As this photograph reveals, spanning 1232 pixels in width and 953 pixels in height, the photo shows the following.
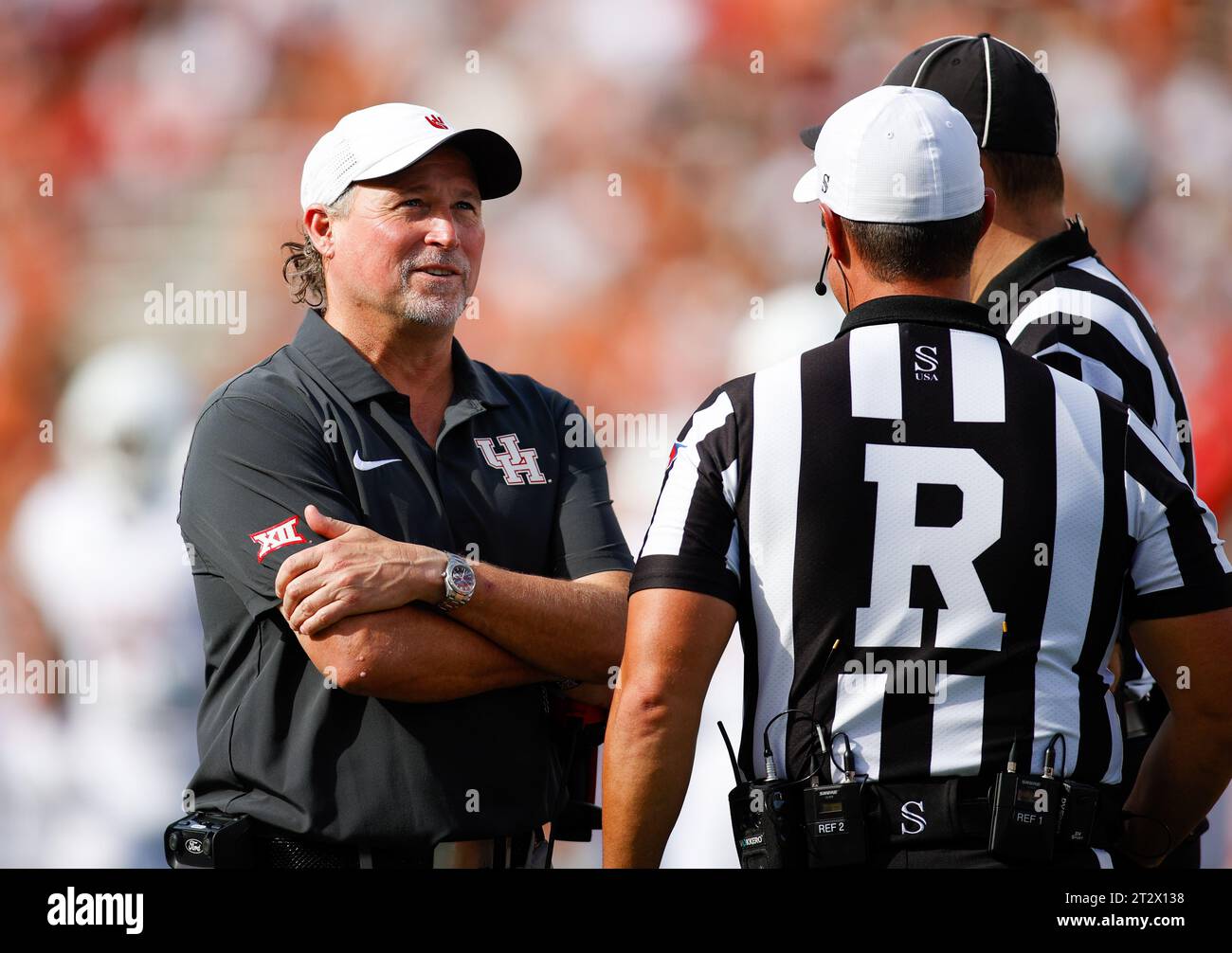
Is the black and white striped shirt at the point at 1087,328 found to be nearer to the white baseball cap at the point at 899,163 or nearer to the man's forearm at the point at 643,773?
the white baseball cap at the point at 899,163

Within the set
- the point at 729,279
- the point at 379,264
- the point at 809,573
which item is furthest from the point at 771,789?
the point at 729,279

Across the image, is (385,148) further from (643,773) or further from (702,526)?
(643,773)

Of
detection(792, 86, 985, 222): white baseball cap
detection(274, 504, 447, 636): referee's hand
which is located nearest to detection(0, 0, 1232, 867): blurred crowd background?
detection(274, 504, 447, 636): referee's hand

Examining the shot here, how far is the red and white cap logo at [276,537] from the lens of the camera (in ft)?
6.19

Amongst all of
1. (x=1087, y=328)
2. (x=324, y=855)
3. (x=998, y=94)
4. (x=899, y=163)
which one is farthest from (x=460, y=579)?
(x=998, y=94)

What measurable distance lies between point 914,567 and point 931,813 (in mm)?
282

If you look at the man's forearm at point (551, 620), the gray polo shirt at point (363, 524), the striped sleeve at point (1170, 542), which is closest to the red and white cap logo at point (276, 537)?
the gray polo shirt at point (363, 524)

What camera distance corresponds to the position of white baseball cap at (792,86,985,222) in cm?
164

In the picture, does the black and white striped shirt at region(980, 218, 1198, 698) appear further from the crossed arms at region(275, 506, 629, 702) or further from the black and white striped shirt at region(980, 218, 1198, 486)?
the crossed arms at region(275, 506, 629, 702)

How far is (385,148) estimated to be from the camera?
217cm

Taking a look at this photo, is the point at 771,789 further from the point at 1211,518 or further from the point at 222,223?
the point at 222,223

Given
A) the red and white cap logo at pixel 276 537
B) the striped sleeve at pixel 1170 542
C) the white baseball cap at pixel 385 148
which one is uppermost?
the white baseball cap at pixel 385 148

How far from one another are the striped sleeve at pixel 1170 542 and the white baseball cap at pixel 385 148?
114 centimetres
